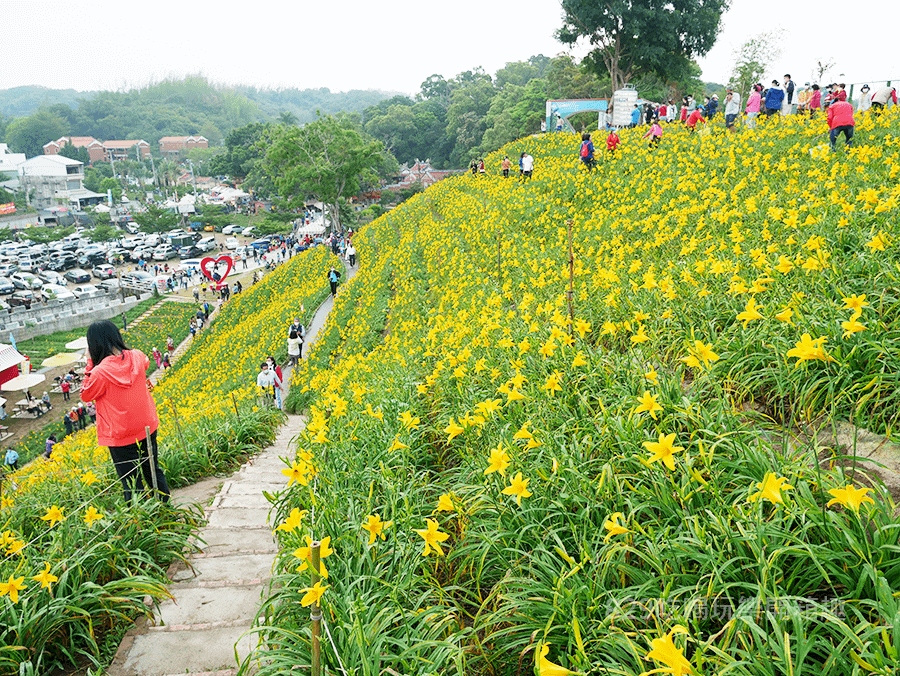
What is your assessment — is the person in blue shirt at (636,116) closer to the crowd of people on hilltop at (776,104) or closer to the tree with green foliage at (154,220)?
the crowd of people on hilltop at (776,104)

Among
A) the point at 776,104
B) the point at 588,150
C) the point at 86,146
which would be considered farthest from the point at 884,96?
the point at 86,146

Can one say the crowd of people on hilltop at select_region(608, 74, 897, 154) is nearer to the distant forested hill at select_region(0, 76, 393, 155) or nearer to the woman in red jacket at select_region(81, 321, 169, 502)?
the woman in red jacket at select_region(81, 321, 169, 502)

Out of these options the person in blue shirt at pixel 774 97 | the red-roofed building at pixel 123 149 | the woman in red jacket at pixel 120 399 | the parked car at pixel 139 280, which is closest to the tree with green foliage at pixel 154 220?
the parked car at pixel 139 280

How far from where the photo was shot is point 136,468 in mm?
3436

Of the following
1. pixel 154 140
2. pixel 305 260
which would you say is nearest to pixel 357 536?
pixel 305 260

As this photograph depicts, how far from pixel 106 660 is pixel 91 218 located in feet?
311

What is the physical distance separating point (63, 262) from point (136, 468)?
56.6 meters

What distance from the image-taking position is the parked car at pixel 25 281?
38688 mm

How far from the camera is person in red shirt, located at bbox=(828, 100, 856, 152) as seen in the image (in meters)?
7.20

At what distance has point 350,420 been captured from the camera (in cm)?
452

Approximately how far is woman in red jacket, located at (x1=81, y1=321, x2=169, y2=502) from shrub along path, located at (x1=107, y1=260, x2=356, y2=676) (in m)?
0.57

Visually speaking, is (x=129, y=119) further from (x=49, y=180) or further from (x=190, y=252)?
(x=190, y=252)

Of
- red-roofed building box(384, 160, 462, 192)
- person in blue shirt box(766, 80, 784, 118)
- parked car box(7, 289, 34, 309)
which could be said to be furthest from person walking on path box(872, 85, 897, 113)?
red-roofed building box(384, 160, 462, 192)

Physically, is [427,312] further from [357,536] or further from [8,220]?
[8,220]
